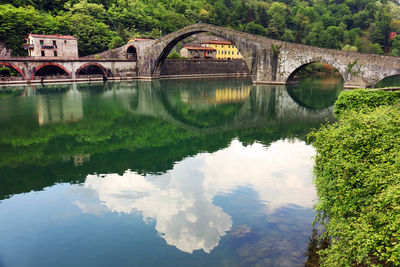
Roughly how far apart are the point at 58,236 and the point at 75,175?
13.2ft

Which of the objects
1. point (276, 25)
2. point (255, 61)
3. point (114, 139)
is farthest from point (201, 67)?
point (114, 139)

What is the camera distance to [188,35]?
50750mm

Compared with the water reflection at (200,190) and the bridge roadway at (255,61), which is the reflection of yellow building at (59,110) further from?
the bridge roadway at (255,61)

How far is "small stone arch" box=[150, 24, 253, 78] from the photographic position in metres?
42.8

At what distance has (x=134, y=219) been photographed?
809cm

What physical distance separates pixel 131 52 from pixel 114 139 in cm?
4650

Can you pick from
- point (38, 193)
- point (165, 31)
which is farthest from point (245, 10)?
point (38, 193)

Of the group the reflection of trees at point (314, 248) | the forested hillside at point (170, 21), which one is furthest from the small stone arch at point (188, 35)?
the reflection of trees at point (314, 248)

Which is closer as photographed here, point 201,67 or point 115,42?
point 115,42

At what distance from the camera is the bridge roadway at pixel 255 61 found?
32.3 metres

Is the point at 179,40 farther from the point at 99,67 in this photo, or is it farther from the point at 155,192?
the point at 155,192

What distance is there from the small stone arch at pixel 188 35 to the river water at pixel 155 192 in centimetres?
2560

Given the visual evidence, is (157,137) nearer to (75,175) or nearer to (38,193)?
(75,175)

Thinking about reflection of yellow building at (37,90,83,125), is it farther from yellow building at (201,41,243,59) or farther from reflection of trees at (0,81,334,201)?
yellow building at (201,41,243,59)
